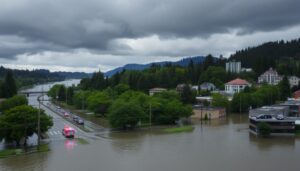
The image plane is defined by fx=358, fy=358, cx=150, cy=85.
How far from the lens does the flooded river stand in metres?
17.6

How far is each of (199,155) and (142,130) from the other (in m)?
10.1

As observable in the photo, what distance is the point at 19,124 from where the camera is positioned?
21859 millimetres

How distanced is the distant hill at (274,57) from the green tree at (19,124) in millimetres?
69285

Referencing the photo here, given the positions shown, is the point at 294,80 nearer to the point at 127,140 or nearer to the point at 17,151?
the point at 127,140

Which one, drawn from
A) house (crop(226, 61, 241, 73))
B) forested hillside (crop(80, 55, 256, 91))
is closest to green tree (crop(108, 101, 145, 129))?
forested hillside (crop(80, 55, 256, 91))

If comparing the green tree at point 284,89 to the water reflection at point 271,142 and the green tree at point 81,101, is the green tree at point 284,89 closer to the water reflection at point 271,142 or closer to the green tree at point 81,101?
the green tree at point 81,101

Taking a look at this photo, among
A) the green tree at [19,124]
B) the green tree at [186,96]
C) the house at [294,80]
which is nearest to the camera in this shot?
the green tree at [19,124]

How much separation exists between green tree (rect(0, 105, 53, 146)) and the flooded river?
174cm

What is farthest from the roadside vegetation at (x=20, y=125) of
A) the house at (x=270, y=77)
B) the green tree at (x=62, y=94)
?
the house at (x=270, y=77)

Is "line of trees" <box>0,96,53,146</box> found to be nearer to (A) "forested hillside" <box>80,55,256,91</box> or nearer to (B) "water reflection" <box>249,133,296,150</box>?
(B) "water reflection" <box>249,133,296,150</box>

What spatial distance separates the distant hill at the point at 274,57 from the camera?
8459 cm

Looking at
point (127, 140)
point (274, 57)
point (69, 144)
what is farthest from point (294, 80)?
point (69, 144)

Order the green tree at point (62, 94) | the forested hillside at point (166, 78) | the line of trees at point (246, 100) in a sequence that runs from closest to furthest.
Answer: the line of trees at point (246, 100)
the forested hillside at point (166, 78)
the green tree at point (62, 94)

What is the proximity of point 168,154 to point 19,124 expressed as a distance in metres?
9.30
